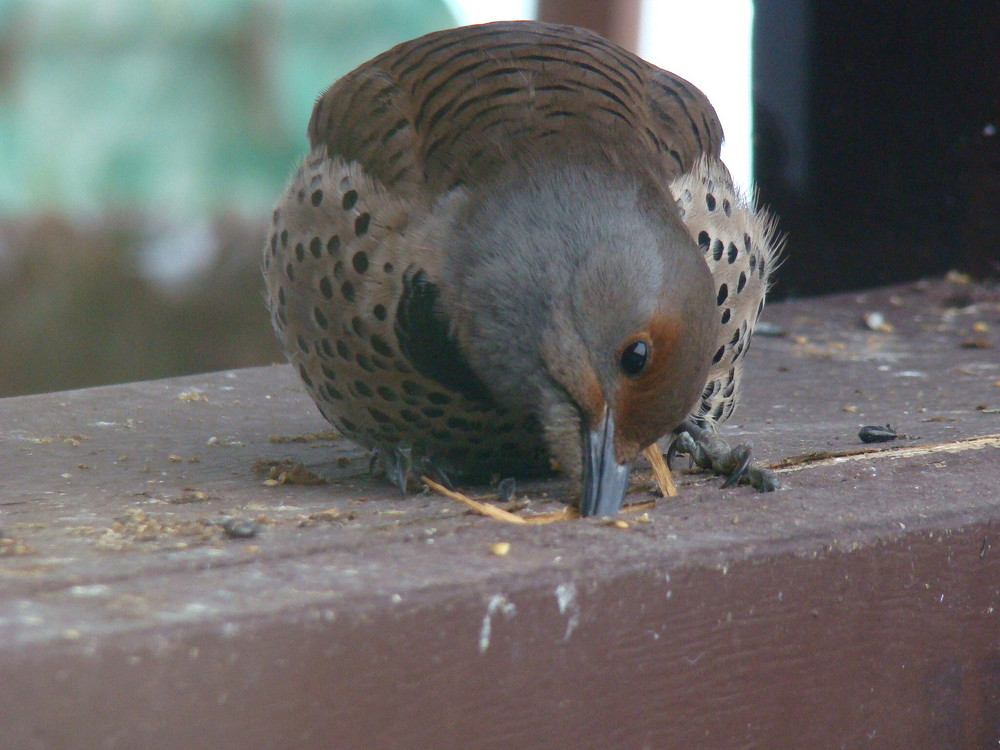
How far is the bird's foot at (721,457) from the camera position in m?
2.57

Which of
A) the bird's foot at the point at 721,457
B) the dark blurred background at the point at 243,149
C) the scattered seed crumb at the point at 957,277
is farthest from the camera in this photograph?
the scattered seed crumb at the point at 957,277

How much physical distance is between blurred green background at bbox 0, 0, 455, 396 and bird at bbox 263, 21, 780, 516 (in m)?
4.65

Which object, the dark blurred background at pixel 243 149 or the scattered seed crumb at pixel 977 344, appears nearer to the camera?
the scattered seed crumb at pixel 977 344

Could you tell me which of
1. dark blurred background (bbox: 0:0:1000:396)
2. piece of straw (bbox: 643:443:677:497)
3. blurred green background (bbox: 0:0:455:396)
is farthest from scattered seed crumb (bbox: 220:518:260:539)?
blurred green background (bbox: 0:0:455:396)

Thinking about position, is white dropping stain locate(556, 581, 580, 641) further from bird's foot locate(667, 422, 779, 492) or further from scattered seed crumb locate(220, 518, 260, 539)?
bird's foot locate(667, 422, 779, 492)

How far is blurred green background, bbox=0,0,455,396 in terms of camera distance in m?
7.61

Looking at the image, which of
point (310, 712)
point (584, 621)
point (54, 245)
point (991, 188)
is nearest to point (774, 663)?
point (584, 621)

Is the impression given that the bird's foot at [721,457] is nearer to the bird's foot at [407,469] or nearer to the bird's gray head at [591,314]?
the bird's gray head at [591,314]

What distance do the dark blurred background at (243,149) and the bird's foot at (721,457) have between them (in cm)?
227

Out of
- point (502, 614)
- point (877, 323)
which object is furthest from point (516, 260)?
point (877, 323)

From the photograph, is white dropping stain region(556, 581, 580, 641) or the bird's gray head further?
the bird's gray head

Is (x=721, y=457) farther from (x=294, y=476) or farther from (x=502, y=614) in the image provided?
(x=502, y=614)

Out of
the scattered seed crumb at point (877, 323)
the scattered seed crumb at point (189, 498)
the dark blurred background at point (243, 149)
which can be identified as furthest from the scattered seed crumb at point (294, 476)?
the scattered seed crumb at point (877, 323)

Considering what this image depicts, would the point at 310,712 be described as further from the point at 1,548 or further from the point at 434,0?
the point at 434,0
